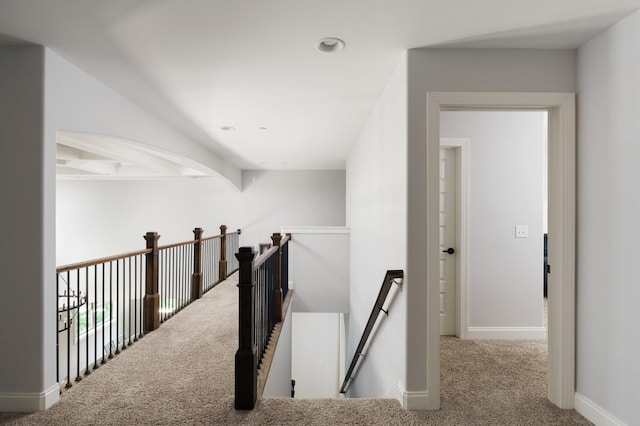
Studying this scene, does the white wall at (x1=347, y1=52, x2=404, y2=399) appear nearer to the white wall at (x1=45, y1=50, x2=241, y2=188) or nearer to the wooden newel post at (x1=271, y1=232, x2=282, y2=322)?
the wooden newel post at (x1=271, y1=232, x2=282, y2=322)

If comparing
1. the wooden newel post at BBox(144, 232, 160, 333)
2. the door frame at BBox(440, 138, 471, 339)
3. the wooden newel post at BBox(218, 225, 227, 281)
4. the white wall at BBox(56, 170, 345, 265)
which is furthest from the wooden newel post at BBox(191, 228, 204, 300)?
the door frame at BBox(440, 138, 471, 339)

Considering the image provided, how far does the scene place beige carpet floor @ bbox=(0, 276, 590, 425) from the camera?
2016 mm

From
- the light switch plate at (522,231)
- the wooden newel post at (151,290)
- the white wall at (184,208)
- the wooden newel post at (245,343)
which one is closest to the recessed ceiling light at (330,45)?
the wooden newel post at (245,343)

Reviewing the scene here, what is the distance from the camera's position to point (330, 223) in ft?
26.0

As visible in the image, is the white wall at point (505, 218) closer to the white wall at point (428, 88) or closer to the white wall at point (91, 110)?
the white wall at point (428, 88)

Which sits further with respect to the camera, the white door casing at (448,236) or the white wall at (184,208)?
the white wall at (184,208)

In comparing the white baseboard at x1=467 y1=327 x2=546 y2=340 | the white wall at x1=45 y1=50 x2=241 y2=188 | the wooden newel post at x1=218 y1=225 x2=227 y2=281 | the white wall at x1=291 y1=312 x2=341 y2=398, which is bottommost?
the white wall at x1=291 y1=312 x2=341 y2=398

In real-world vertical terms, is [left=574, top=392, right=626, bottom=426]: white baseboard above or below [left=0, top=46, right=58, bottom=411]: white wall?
below

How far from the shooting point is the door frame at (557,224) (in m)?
2.10

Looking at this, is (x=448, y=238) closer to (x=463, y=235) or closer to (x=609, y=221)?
(x=463, y=235)

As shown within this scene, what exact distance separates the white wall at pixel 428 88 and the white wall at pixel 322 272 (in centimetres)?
384

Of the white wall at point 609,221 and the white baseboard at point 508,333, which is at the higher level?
the white wall at point 609,221

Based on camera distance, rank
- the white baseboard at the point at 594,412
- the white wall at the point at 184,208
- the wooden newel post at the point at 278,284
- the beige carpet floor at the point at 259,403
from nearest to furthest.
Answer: the white baseboard at the point at 594,412
the beige carpet floor at the point at 259,403
the wooden newel post at the point at 278,284
the white wall at the point at 184,208

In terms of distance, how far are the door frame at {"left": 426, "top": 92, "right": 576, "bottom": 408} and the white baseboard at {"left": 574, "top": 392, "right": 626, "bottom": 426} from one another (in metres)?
0.04
